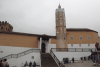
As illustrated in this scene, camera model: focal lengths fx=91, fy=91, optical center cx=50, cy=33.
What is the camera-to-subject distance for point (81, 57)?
2047 centimetres

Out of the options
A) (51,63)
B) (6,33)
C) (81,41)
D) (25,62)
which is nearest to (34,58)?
(25,62)

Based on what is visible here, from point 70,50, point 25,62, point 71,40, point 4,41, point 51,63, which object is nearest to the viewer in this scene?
point 51,63

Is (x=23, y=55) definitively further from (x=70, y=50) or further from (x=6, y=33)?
(x=70, y=50)

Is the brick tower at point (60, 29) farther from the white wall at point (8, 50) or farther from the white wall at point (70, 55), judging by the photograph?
the white wall at point (8, 50)

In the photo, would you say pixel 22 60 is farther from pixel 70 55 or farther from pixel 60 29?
pixel 60 29

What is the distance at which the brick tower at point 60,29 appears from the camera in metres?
23.6

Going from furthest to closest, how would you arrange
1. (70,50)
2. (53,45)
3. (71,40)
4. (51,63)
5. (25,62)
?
(71,40) → (53,45) → (70,50) → (25,62) → (51,63)

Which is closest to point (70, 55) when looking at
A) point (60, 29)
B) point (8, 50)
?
point (60, 29)

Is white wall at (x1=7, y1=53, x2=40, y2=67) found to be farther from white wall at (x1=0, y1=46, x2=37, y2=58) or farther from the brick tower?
the brick tower

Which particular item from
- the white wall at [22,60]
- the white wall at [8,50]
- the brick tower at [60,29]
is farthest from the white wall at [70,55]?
the white wall at [8,50]

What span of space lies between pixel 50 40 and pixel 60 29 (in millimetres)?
5161

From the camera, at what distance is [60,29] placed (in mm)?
24859

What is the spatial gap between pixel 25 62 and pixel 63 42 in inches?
435

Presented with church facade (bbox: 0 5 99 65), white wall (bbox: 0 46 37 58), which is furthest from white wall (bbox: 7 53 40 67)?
white wall (bbox: 0 46 37 58)
